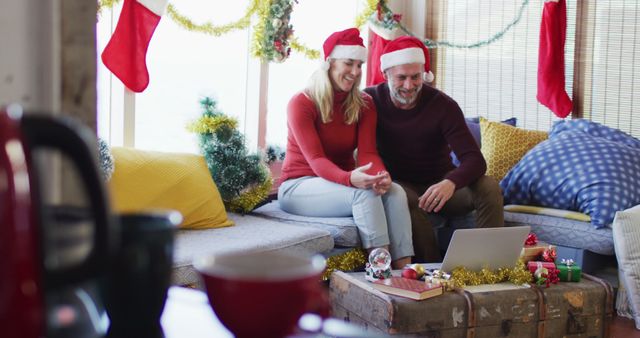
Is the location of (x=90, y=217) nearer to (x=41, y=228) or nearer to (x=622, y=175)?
(x=41, y=228)

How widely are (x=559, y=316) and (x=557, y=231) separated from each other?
90 cm

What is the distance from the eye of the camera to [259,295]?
23.9 inches

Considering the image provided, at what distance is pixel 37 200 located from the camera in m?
0.50

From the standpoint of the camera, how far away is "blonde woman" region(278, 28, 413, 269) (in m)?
3.04

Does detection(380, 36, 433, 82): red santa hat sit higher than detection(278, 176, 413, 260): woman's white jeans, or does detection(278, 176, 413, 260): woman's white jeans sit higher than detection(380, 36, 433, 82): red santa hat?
detection(380, 36, 433, 82): red santa hat

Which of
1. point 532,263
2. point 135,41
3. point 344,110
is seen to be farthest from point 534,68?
point 135,41

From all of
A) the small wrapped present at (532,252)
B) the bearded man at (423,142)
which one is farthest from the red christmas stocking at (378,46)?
the small wrapped present at (532,252)

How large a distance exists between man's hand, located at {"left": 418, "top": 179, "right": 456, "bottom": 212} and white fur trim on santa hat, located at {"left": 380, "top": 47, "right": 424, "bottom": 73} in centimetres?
55

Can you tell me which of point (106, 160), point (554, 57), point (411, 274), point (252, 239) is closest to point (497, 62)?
point (554, 57)

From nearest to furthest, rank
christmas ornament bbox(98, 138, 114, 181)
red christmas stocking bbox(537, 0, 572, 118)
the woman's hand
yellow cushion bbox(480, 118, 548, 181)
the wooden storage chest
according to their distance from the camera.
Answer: the wooden storage chest
christmas ornament bbox(98, 138, 114, 181)
the woman's hand
yellow cushion bbox(480, 118, 548, 181)
red christmas stocking bbox(537, 0, 572, 118)

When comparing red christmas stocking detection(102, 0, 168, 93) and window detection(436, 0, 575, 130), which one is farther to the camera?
window detection(436, 0, 575, 130)

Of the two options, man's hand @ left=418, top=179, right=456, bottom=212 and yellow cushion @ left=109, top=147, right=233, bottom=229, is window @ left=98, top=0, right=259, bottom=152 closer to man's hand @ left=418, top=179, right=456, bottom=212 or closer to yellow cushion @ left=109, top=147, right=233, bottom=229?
yellow cushion @ left=109, top=147, right=233, bottom=229

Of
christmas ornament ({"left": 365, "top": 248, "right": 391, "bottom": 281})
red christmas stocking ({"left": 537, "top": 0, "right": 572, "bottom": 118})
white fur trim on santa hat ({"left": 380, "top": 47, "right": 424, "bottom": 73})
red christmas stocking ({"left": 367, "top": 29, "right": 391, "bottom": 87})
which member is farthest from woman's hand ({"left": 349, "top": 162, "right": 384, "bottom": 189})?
red christmas stocking ({"left": 537, "top": 0, "right": 572, "bottom": 118})

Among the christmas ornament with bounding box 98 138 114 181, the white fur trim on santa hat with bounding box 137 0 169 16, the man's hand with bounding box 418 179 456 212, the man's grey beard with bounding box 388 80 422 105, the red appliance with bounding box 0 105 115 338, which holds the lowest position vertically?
the man's hand with bounding box 418 179 456 212
